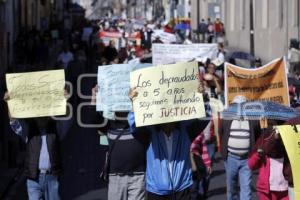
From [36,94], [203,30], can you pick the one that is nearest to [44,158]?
[36,94]

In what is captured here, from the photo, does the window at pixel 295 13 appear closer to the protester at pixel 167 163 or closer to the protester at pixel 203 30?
the protester at pixel 203 30

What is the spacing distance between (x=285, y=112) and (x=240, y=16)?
34.8 metres

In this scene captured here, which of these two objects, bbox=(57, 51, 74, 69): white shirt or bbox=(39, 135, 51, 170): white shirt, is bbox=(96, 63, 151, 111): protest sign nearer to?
bbox=(39, 135, 51, 170): white shirt

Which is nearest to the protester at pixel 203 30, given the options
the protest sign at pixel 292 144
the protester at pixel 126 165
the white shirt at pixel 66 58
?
the white shirt at pixel 66 58

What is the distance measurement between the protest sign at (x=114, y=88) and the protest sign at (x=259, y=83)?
2271 mm

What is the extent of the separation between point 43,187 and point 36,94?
0.90 m

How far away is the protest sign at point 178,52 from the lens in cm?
2255

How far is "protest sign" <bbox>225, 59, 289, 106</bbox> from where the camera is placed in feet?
34.9

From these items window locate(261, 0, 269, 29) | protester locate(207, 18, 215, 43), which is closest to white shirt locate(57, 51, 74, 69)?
window locate(261, 0, 269, 29)

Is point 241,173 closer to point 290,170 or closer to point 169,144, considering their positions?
point 169,144

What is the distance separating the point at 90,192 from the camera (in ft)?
42.3

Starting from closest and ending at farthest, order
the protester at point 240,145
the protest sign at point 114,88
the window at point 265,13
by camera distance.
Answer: the protest sign at point 114,88 < the protester at point 240,145 < the window at point 265,13

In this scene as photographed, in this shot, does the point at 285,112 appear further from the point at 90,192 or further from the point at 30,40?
the point at 30,40

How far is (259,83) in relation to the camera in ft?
35.2
